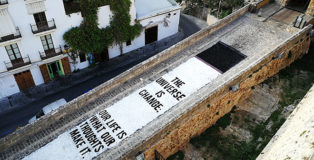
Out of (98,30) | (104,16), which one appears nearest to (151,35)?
(104,16)

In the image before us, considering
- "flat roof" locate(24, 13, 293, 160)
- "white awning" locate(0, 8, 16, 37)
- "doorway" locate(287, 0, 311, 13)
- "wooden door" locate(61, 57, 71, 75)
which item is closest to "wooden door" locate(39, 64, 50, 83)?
"wooden door" locate(61, 57, 71, 75)

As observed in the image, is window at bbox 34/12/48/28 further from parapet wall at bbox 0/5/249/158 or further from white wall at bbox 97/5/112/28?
parapet wall at bbox 0/5/249/158

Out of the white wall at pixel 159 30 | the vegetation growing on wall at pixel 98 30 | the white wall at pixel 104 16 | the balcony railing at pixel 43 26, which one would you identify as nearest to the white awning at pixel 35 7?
the balcony railing at pixel 43 26

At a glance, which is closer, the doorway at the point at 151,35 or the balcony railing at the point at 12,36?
the balcony railing at the point at 12,36

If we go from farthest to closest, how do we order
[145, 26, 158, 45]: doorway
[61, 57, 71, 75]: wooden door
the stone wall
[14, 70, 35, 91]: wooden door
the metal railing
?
[145, 26, 158, 45]: doorway < [61, 57, 71, 75]: wooden door < [14, 70, 35, 91]: wooden door < the metal railing < the stone wall

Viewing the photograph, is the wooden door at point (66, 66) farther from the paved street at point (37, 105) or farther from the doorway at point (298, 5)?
the doorway at point (298, 5)

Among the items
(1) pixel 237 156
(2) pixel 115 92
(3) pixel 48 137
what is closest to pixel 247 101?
(1) pixel 237 156

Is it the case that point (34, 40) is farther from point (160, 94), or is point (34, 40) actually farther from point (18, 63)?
point (160, 94)

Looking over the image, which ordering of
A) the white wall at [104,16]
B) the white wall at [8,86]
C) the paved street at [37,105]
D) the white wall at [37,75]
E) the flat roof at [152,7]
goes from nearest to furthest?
1. the paved street at [37,105]
2. the white wall at [8,86]
3. the white wall at [37,75]
4. the white wall at [104,16]
5. the flat roof at [152,7]
